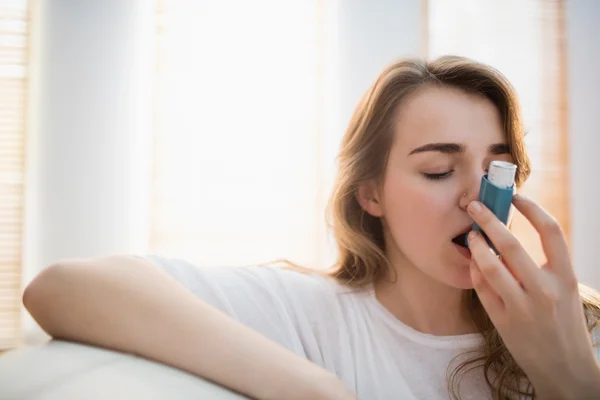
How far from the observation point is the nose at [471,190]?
0.85 metres

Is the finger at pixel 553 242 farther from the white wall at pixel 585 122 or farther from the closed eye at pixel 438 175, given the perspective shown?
the white wall at pixel 585 122

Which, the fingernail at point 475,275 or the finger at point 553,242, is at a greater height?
the finger at point 553,242

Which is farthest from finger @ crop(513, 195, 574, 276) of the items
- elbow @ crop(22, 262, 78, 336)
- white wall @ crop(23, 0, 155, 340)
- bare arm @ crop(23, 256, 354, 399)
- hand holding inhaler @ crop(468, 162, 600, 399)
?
white wall @ crop(23, 0, 155, 340)

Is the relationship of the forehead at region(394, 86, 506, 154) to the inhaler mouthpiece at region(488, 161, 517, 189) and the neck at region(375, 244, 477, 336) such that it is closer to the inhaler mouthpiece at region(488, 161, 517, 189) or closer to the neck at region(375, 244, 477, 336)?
the inhaler mouthpiece at region(488, 161, 517, 189)

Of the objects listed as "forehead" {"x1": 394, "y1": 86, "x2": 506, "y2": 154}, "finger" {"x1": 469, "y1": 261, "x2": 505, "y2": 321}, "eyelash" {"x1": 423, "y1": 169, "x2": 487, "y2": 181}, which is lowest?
"finger" {"x1": 469, "y1": 261, "x2": 505, "y2": 321}

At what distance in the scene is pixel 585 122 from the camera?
3105 mm

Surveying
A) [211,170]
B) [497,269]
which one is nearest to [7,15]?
[211,170]

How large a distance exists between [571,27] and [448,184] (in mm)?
2889

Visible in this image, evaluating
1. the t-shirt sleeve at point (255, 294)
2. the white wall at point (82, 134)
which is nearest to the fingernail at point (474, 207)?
the t-shirt sleeve at point (255, 294)

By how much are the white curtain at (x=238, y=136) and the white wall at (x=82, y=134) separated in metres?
0.18

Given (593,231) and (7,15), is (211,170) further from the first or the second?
(593,231)

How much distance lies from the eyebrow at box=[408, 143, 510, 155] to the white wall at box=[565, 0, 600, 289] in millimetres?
2567

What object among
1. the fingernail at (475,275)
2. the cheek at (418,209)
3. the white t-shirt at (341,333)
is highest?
the cheek at (418,209)

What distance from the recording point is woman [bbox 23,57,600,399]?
2.04 ft
